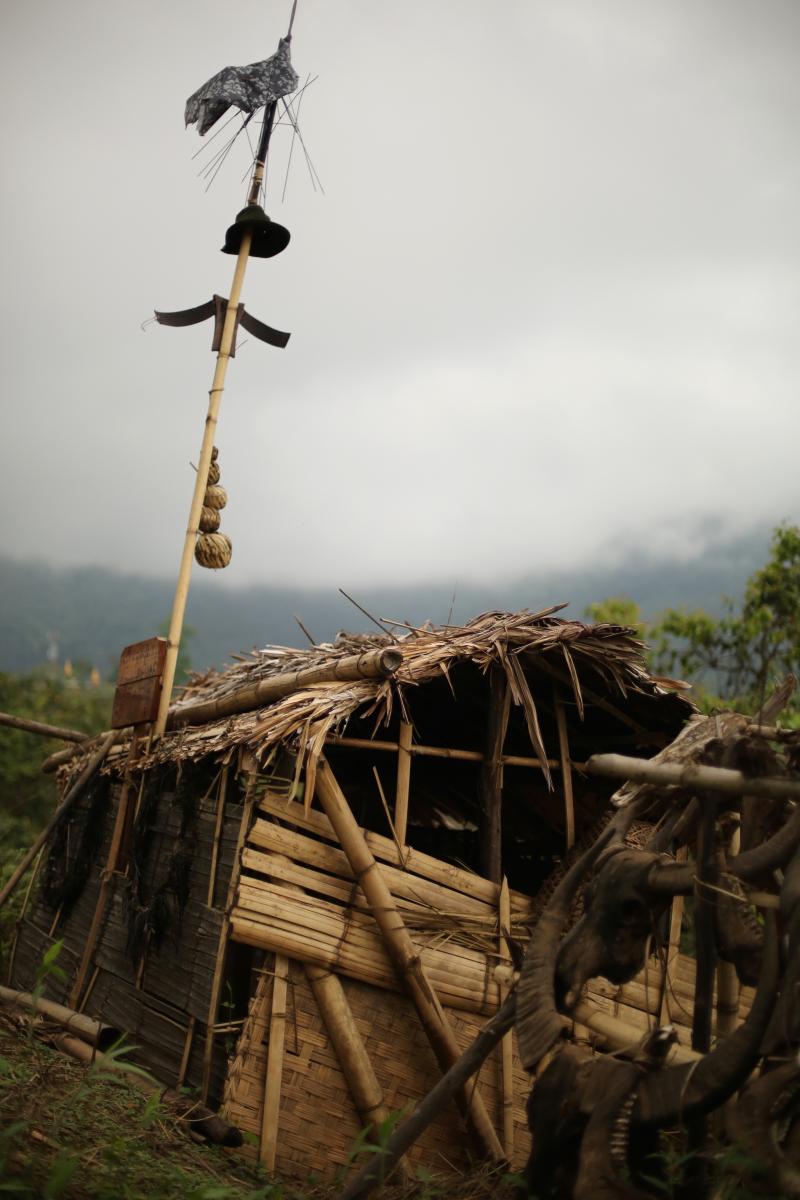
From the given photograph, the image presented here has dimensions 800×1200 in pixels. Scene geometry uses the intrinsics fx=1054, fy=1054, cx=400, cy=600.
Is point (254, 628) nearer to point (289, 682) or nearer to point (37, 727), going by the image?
point (37, 727)

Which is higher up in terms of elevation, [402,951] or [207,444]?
[207,444]

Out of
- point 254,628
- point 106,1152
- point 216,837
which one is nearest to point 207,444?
point 216,837

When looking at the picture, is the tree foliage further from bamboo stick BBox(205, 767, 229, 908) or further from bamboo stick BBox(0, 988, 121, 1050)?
bamboo stick BBox(0, 988, 121, 1050)

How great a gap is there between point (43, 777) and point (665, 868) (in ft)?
65.5

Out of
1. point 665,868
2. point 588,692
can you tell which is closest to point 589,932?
point 665,868

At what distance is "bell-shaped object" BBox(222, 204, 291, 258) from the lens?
822cm

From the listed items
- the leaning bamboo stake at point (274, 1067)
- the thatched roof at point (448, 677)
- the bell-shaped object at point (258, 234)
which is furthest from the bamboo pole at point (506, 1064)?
the bell-shaped object at point (258, 234)

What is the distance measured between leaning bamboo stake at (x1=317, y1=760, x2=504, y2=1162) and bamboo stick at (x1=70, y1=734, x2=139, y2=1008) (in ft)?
6.99

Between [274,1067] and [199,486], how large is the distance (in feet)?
13.3

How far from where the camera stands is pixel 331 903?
609 centimetres

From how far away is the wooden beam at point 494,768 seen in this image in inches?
269

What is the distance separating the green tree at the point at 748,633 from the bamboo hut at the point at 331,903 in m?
8.54

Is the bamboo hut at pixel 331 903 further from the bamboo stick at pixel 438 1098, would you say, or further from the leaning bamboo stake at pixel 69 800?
the bamboo stick at pixel 438 1098

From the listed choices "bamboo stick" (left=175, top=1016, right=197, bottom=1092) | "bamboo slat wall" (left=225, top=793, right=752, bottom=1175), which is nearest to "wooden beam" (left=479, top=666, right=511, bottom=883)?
"bamboo slat wall" (left=225, top=793, right=752, bottom=1175)
